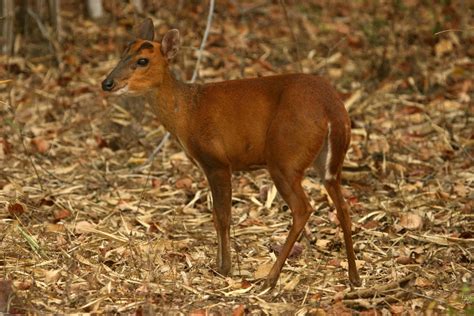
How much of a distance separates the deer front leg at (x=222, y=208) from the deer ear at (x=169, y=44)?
2.90 ft

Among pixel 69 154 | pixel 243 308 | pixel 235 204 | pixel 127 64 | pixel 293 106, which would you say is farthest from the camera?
pixel 69 154

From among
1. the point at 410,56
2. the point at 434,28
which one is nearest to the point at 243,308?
the point at 410,56

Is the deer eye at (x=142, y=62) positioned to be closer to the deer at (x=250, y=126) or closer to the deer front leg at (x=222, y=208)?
the deer at (x=250, y=126)

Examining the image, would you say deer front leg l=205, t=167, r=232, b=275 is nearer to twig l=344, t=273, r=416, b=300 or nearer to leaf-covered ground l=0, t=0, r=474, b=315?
leaf-covered ground l=0, t=0, r=474, b=315

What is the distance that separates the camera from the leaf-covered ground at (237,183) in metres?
5.76

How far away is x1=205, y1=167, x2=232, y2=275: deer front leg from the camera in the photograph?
6.22 m

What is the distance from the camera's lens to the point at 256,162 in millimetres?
6117

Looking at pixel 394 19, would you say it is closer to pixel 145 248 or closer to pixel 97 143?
pixel 97 143

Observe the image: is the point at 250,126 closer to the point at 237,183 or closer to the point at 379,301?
the point at 379,301

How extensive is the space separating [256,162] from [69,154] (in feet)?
10.3

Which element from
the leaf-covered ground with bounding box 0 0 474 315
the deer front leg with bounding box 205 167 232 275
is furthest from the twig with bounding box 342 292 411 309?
the deer front leg with bounding box 205 167 232 275

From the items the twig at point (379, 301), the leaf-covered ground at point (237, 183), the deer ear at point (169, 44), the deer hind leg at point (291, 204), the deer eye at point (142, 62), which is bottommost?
the leaf-covered ground at point (237, 183)

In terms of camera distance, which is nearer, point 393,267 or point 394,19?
point 393,267

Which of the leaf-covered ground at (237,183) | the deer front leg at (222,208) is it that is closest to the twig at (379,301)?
the leaf-covered ground at (237,183)
